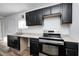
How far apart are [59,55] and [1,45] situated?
0.93 m

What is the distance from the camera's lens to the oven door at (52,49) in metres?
1.31

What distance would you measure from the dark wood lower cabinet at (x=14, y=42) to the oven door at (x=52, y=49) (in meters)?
0.39

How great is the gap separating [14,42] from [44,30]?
563mm

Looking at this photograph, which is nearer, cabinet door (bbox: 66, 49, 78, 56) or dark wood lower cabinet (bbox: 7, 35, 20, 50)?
cabinet door (bbox: 66, 49, 78, 56)

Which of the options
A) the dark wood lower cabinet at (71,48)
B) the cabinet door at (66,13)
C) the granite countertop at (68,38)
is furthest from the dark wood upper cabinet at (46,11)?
the dark wood lower cabinet at (71,48)

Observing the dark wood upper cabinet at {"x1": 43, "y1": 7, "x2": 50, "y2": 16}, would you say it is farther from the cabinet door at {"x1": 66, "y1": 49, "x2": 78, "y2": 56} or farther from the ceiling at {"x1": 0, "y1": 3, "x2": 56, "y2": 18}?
the cabinet door at {"x1": 66, "y1": 49, "x2": 78, "y2": 56}

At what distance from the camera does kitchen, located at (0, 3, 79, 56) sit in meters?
1.26

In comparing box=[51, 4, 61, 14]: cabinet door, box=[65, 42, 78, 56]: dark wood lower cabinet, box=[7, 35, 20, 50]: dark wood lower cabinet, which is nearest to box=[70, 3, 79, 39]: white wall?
box=[65, 42, 78, 56]: dark wood lower cabinet

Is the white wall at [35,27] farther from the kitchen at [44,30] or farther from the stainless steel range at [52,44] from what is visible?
the stainless steel range at [52,44]

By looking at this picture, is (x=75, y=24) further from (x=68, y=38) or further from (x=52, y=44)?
(x=52, y=44)

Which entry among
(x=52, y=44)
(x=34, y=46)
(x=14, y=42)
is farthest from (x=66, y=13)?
(x=14, y=42)

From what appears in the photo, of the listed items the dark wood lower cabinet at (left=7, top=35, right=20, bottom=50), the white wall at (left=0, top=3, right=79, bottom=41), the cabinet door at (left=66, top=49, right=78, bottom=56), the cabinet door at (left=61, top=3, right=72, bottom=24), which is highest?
the cabinet door at (left=61, top=3, right=72, bottom=24)

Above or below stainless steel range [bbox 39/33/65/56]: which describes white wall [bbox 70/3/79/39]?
above

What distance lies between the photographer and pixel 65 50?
130cm
